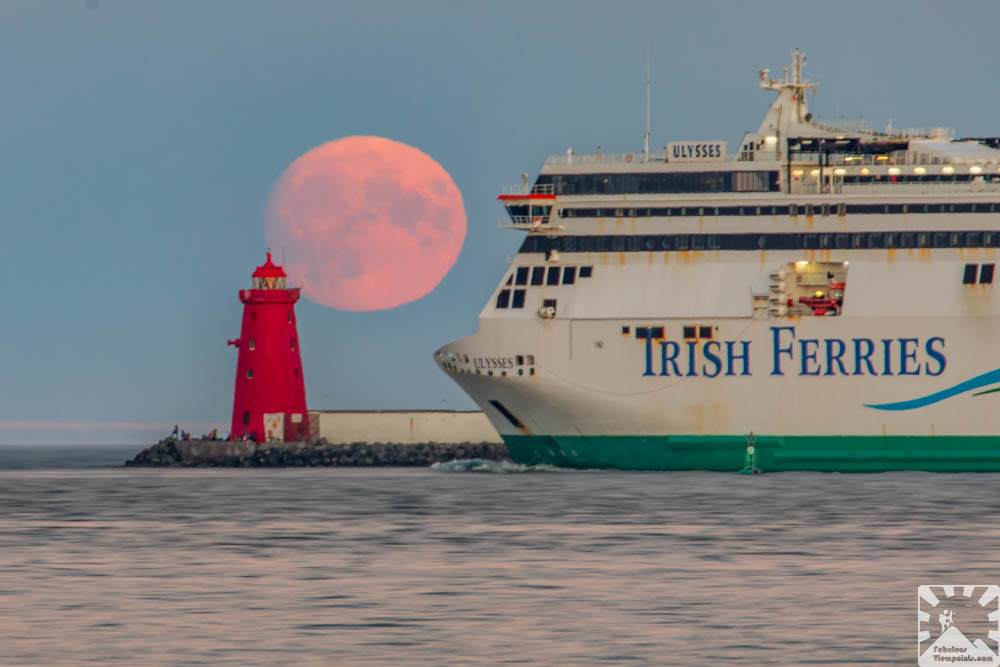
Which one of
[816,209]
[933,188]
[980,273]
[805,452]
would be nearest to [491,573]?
[805,452]

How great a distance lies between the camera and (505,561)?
29.2 m

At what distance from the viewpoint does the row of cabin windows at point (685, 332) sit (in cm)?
5278

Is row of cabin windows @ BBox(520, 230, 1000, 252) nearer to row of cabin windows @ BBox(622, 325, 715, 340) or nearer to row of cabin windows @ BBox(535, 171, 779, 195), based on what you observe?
row of cabin windows @ BBox(535, 171, 779, 195)

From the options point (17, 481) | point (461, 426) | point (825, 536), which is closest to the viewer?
point (825, 536)

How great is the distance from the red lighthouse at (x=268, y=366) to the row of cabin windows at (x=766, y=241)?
47.4 ft

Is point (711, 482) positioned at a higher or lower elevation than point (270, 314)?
lower

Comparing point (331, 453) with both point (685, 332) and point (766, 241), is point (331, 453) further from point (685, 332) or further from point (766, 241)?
point (766, 241)

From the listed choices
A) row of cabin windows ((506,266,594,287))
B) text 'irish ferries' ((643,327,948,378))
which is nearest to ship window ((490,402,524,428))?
row of cabin windows ((506,266,594,287))

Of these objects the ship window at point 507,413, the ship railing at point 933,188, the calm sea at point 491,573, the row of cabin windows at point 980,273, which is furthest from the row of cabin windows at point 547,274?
the row of cabin windows at point 980,273

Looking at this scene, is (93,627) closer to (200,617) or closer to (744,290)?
(200,617)

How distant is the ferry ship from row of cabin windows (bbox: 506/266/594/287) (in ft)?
0.21

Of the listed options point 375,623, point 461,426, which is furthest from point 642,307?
point 375,623

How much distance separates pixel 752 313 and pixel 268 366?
20882 millimetres

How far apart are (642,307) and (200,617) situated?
32.1 metres
